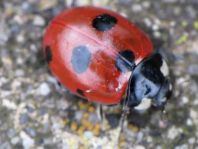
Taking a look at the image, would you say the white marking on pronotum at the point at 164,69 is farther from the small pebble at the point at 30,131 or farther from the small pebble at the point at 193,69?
the small pebble at the point at 30,131

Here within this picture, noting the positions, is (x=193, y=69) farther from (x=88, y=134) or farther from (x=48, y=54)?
(x=48, y=54)

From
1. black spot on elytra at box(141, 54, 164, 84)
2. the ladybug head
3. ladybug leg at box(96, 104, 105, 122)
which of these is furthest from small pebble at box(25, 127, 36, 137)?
black spot on elytra at box(141, 54, 164, 84)

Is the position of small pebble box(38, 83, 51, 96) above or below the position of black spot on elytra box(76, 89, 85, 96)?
below

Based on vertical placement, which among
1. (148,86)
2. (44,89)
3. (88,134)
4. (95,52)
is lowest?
(88,134)

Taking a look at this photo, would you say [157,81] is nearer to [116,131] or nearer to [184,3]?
[116,131]

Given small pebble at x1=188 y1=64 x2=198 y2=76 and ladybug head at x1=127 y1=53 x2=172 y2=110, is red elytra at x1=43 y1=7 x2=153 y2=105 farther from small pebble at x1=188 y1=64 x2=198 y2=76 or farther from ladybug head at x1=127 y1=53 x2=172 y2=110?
small pebble at x1=188 y1=64 x2=198 y2=76

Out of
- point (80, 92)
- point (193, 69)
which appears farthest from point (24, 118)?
point (193, 69)

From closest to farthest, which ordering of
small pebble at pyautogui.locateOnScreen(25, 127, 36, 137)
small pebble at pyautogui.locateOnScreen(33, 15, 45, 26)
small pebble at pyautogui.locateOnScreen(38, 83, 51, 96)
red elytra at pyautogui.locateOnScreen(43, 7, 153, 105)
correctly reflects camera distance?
red elytra at pyautogui.locateOnScreen(43, 7, 153, 105) < small pebble at pyautogui.locateOnScreen(25, 127, 36, 137) < small pebble at pyautogui.locateOnScreen(38, 83, 51, 96) < small pebble at pyautogui.locateOnScreen(33, 15, 45, 26)
